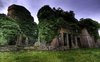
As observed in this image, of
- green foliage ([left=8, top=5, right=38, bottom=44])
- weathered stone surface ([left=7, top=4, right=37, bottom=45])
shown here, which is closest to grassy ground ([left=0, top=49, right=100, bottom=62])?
weathered stone surface ([left=7, top=4, right=37, bottom=45])

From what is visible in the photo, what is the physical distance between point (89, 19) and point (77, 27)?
6.46m

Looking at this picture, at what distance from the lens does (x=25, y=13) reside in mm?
43281

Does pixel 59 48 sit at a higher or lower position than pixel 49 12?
lower

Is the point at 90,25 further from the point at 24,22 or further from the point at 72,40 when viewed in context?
the point at 24,22

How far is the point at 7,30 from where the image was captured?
3241 centimetres

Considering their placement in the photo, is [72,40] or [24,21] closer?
[72,40]

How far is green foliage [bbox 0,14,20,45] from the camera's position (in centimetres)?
3154

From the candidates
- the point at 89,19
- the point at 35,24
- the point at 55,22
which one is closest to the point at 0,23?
the point at 55,22

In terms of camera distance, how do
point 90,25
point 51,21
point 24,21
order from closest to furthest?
point 51,21, point 24,21, point 90,25

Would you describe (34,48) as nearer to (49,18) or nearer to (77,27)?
(49,18)

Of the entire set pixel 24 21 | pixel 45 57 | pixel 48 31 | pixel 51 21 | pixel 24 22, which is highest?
pixel 24 21

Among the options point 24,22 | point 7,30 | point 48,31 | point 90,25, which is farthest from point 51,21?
point 90,25

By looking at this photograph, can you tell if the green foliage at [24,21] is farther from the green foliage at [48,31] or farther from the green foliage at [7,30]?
the green foliage at [48,31]

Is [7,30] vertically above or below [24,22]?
below
